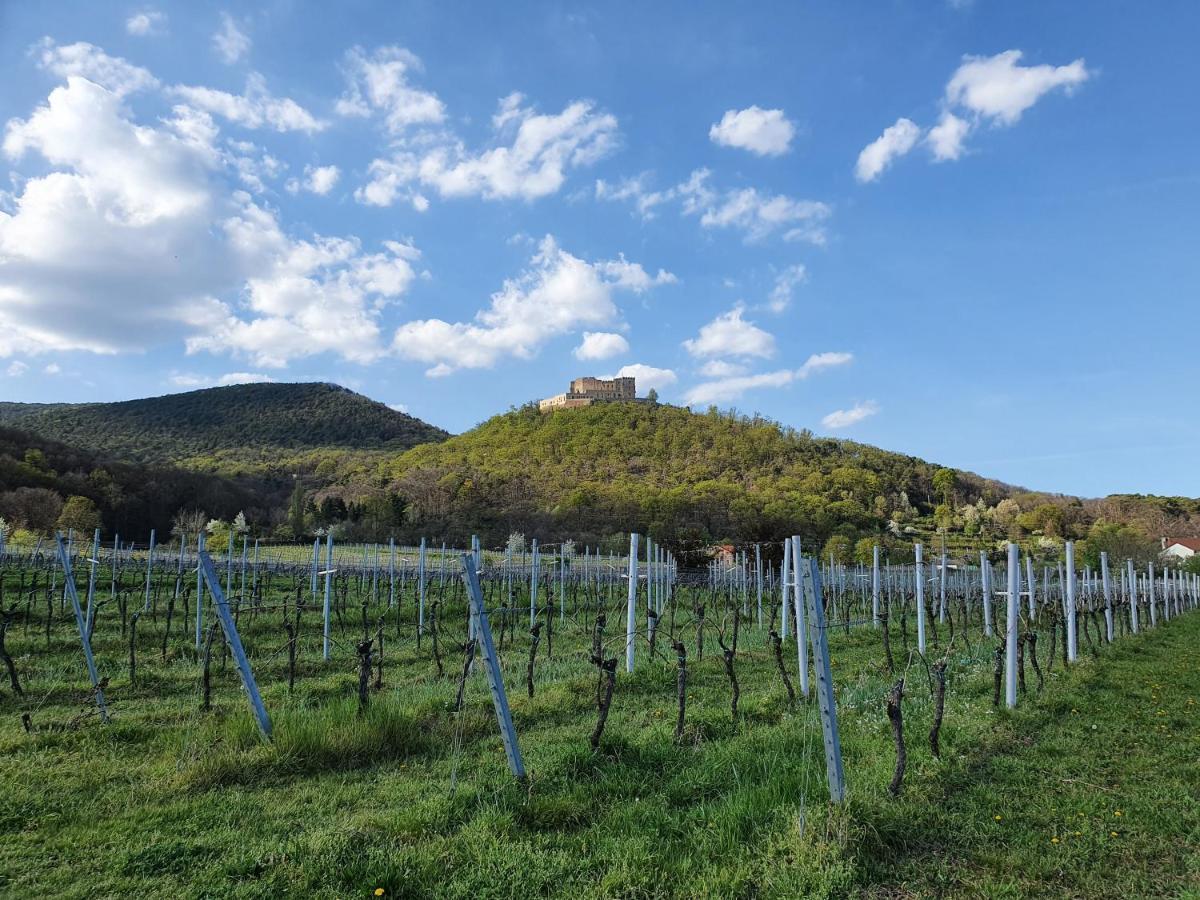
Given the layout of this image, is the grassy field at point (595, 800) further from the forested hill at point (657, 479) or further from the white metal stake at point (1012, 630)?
the forested hill at point (657, 479)

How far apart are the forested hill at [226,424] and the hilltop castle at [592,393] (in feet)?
65.6

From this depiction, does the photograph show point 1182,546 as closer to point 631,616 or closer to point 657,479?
point 657,479

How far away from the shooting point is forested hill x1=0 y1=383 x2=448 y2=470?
83.5m

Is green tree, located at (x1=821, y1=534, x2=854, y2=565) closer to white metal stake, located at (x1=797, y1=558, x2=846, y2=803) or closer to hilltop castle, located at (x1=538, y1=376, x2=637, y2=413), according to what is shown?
white metal stake, located at (x1=797, y1=558, x2=846, y2=803)

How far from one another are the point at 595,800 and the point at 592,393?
123m

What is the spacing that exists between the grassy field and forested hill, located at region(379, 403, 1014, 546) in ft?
124

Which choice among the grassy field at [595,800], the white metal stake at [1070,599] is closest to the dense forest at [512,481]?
the white metal stake at [1070,599]

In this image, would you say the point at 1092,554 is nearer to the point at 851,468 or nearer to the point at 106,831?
the point at 851,468

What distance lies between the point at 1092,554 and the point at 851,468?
33.7 m

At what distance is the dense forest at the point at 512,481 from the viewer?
173ft

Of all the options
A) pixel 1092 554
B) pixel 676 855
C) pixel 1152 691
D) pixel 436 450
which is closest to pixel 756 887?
pixel 676 855

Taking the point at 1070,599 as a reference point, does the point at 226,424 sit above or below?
above

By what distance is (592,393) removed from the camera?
4983 inches

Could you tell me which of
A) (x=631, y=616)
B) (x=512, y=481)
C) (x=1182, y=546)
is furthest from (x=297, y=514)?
(x=1182, y=546)
